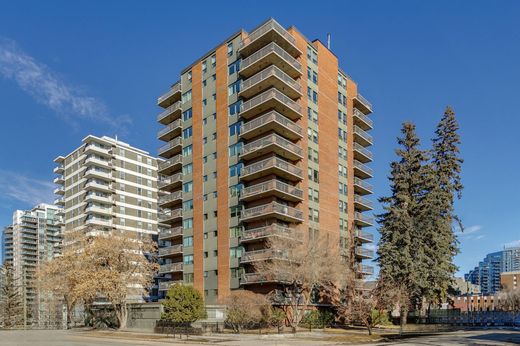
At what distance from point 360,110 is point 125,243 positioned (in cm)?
5033

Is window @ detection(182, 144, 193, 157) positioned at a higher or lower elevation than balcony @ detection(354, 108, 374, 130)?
lower

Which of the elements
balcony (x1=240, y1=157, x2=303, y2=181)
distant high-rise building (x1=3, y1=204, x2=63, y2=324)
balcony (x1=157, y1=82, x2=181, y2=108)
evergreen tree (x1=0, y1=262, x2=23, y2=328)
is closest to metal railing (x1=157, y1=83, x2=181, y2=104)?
balcony (x1=157, y1=82, x2=181, y2=108)

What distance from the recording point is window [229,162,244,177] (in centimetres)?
6612

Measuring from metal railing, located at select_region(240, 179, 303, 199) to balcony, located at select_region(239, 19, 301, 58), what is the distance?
20261 mm

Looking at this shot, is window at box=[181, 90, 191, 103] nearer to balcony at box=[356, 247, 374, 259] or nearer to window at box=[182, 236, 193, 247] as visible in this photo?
window at box=[182, 236, 193, 247]

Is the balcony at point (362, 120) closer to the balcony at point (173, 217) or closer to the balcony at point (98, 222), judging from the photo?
the balcony at point (173, 217)

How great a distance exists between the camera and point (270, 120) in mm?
62094

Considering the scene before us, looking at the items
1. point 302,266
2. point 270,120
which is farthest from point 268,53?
point 302,266

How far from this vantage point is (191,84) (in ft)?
255

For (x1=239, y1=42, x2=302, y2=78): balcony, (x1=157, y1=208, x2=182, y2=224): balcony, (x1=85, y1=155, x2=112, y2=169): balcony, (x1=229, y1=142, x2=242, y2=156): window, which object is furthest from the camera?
(x1=85, y1=155, x2=112, y2=169): balcony

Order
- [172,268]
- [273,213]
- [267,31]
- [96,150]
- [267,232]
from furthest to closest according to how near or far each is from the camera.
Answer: [96,150], [172,268], [267,31], [273,213], [267,232]

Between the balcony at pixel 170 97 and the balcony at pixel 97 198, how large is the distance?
123 ft

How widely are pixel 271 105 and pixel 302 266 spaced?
81.7ft

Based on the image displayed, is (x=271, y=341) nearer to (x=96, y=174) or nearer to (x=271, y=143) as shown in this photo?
(x=271, y=143)
